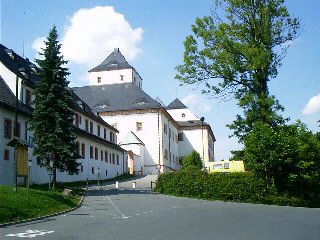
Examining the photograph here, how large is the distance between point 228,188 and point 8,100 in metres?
16.4

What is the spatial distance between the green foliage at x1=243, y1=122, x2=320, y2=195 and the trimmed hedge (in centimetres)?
69

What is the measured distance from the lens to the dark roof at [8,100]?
92.8 feet

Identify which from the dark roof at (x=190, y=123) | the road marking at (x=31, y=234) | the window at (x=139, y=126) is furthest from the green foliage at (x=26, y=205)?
the dark roof at (x=190, y=123)

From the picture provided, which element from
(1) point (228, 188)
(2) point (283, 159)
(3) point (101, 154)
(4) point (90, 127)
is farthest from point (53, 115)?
(3) point (101, 154)

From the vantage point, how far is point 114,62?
78.8 metres

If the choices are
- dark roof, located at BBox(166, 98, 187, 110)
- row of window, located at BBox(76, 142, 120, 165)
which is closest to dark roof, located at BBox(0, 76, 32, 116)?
row of window, located at BBox(76, 142, 120, 165)

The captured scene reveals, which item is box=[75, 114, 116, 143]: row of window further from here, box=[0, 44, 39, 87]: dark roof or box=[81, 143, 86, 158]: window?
box=[0, 44, 39, 87]: dark roof

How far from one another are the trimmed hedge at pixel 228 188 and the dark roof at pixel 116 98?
36712 mm

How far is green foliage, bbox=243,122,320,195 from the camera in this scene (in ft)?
87.5

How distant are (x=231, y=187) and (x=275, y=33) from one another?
11390 mm

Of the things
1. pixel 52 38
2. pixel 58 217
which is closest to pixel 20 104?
pixel 52 38

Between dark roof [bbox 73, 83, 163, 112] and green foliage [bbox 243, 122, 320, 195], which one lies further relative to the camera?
dark roof [bbox 73, 83, 163, 112]

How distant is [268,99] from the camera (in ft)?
92.1

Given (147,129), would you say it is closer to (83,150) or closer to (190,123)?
(190,123)
